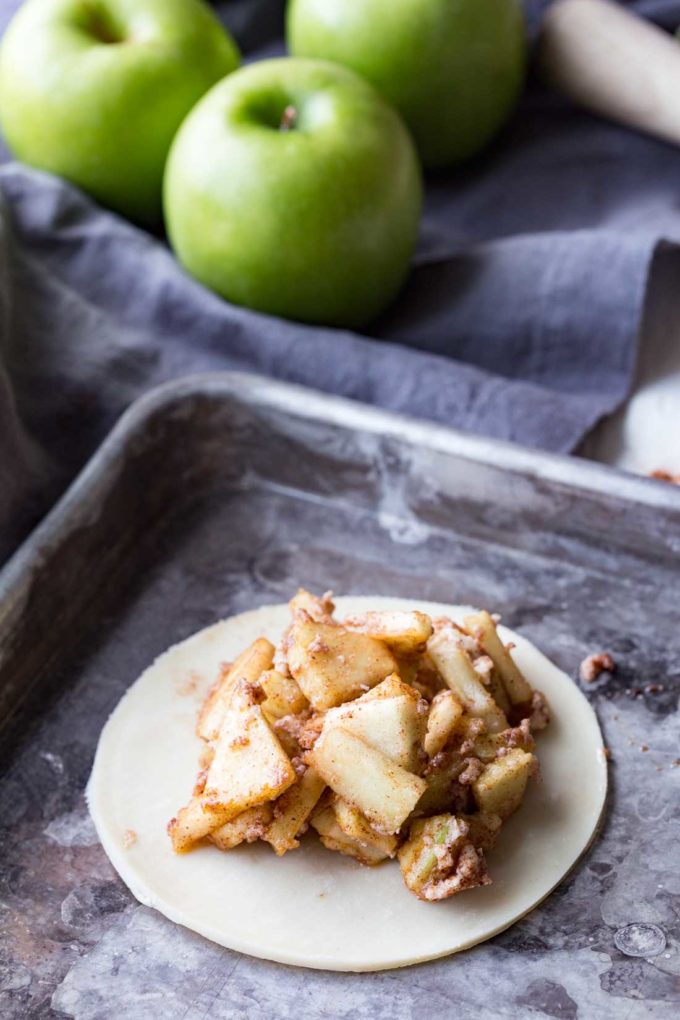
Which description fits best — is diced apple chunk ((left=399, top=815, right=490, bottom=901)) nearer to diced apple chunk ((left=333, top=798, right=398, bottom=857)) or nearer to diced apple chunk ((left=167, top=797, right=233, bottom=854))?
diced apple chunk ((left=333, top=798, right=398, bottom=857))

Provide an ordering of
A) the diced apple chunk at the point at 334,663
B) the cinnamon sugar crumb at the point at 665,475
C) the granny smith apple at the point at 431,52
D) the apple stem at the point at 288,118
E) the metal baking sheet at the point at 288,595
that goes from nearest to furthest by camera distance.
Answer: the metal baking sheet at the point at 288,595 → the diced apple chunk at the point at 334,663 → the cinnamon sugar crumb at the point at 665,475 → the apple stem at the point at 288,118 → the granny smith apple at the point at 431,52

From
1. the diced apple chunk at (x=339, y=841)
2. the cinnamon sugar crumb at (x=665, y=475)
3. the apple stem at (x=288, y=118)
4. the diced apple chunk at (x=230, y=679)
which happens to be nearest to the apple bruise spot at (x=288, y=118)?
the apple stem at (x=288, y=118)

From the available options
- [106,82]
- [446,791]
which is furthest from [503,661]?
[106,82]

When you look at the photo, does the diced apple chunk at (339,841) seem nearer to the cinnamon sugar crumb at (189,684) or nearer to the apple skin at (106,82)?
the cinnamon sugar crumb at (189,684)

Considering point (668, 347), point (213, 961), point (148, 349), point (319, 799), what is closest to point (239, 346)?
point (148, 349)

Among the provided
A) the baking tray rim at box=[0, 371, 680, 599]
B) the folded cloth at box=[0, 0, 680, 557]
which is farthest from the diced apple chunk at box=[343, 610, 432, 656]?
the folded cloth at box=[0, 0, 680, 557]

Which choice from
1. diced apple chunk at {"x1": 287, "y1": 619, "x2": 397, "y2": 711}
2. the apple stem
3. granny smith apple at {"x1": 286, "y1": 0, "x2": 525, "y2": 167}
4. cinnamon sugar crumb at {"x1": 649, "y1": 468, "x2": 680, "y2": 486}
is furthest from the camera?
granny smith apple at {"x1": 286, "y1": 0, "x2": 525, "y2": 167}

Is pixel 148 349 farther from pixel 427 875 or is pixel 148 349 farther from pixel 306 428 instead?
pixel 427 875
